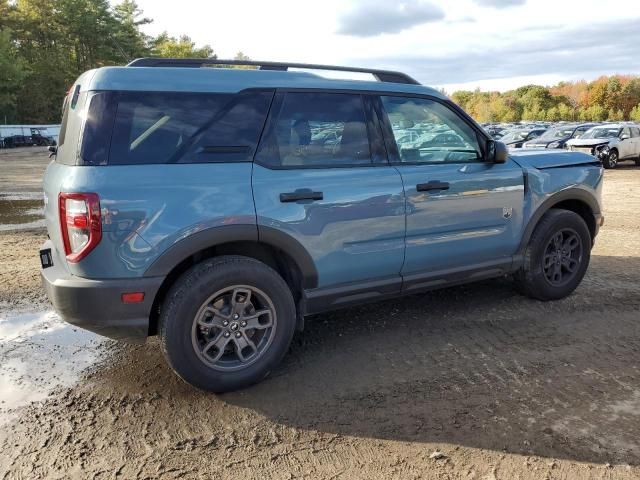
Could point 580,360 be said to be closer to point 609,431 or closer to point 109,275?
point 609,431

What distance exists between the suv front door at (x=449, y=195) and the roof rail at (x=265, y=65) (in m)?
0.21

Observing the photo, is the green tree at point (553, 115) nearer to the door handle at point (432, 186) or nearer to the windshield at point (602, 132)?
the windshield at point (602, 132)

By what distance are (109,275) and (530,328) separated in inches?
126

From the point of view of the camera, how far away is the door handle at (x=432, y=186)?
381 centimetres

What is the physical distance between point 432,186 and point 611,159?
1863 centimetres

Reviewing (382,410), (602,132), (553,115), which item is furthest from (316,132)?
(553,115)

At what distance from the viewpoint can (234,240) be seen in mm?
3211

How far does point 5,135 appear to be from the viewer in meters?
43.3

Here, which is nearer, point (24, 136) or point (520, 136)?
point (520, 136)

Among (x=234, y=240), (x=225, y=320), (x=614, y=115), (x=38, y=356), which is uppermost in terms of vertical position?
(x=614, y=115)

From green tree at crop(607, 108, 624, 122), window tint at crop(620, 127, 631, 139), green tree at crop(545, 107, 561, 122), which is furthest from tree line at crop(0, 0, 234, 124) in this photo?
green tree at crop(607, 108, 624, 122)

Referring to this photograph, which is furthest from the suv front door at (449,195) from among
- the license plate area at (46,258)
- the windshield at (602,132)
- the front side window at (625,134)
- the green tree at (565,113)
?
the green tree at (565,113)

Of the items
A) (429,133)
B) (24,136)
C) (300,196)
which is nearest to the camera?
(300,196)

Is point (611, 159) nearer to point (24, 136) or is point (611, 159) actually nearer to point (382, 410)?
point (382, 410)
